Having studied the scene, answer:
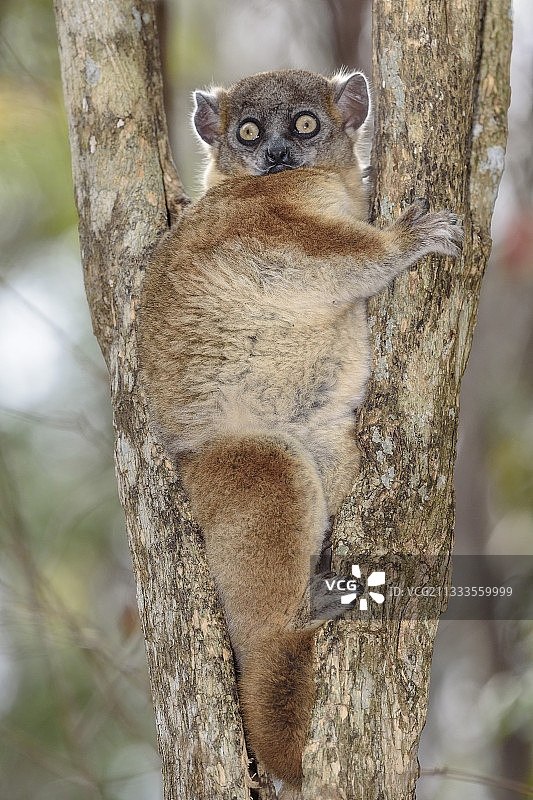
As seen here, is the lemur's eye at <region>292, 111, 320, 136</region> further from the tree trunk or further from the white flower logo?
the white flower logo

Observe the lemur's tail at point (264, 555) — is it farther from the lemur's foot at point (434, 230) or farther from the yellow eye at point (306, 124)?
the yellow eye at point (306, 124)

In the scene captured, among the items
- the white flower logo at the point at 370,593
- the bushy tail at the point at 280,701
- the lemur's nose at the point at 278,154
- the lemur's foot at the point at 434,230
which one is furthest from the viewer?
the lemur's nose at the point at 278,154

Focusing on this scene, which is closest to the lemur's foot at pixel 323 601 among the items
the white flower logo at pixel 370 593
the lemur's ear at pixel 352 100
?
the white flower logo at pixel 370 593

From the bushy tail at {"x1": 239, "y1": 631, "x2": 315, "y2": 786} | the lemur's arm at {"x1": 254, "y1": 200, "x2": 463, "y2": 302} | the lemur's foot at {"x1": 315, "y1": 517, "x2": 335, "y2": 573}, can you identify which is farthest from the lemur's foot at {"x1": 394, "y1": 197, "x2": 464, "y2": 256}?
the bushy tail at {"x1": 239, "y1": 631, "x2": 315, "y2": 786}

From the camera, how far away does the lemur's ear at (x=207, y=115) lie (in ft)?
14.5

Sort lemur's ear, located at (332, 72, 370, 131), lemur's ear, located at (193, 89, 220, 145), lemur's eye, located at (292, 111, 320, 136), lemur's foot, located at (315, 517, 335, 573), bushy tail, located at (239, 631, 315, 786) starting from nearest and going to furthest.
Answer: bushy tail, located at (239, 631, 315, 786)
lemur's foot, located at (315, 517, 335, 573)
lemur's eye, located at (292, 111, 320, 136)
lemur's ear, located at (332, 72, 370, 131)
lemur's ear, located at (193, 89, 220, 145)

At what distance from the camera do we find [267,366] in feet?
11.6

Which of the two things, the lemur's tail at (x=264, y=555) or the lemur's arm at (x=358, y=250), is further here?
the lemur's arm at (x=358, y=250)

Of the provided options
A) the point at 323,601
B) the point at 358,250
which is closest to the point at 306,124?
the point at 358,250

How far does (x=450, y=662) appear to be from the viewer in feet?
23.8

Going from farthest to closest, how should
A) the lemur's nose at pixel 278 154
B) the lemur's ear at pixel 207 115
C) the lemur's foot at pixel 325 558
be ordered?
the lemur's ear at pixel 207 115 < the lemur's nose at pixel 278 154 < the lemur's foot at pixel 325 558

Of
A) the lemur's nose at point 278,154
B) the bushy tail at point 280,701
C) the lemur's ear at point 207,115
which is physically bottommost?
the bushy tail at point 280,701

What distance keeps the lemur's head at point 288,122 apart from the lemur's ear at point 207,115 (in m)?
0.01

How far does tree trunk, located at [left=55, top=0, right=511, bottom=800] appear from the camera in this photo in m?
2.71
